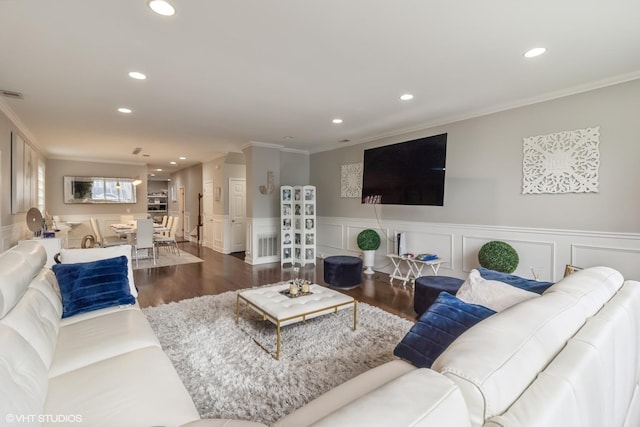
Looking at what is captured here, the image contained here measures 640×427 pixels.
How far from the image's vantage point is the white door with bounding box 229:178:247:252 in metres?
7.71

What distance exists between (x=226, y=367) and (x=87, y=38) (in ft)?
9.01

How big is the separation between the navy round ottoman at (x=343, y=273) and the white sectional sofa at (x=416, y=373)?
2.74 metres

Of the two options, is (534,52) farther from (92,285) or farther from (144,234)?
(144,234)

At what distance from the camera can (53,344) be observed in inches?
67.1

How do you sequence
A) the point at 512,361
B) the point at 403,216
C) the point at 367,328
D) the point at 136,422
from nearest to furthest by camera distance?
the point at 512,361, the point at 136,422, the point at 367,328, the point at 403,216

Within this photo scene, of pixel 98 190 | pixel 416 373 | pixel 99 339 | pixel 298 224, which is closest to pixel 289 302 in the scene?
pixel 99 339

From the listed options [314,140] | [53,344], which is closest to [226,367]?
[53,344]

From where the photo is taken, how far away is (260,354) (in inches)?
98.0

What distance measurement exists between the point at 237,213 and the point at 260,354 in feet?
18.8

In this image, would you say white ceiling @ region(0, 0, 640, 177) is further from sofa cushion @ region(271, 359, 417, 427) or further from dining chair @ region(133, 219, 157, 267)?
dining chair @ region(133, 219, 157, 267)

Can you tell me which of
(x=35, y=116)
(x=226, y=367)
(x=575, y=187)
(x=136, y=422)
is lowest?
(x=226, y=367)

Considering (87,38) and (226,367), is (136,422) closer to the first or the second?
(226,367)

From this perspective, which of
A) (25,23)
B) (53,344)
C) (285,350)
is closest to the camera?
(53,344)

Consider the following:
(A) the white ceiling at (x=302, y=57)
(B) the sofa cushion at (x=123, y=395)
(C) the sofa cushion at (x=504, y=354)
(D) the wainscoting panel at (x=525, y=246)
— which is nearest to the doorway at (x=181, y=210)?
(A) the white ceiling at (x=302, y=57)
